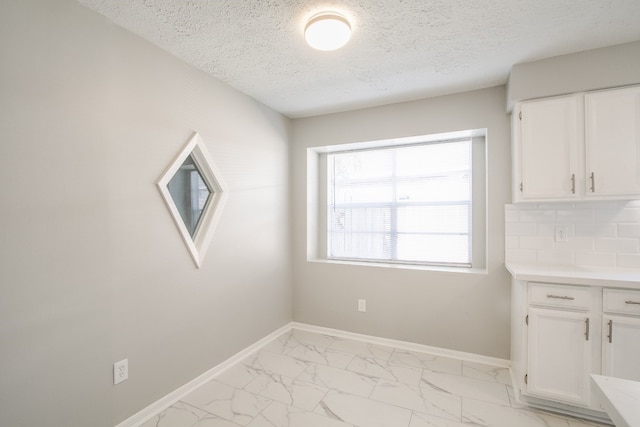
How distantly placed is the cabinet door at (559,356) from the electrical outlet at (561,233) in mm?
711

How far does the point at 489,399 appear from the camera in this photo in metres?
2.12

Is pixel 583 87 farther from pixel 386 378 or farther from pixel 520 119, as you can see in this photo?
pixel 386 378

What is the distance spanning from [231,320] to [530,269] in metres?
2.44

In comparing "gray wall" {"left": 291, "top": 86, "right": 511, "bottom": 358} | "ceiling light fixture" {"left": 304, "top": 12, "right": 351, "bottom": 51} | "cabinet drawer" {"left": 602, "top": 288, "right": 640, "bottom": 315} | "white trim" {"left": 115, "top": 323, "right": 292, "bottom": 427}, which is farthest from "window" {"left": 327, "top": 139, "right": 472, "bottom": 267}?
"ceiling light fixture" {"left": 304, "top": 12, "right": 351, "bottom": 51}

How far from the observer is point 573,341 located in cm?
192

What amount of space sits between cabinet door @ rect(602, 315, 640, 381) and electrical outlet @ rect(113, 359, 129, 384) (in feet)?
9.68

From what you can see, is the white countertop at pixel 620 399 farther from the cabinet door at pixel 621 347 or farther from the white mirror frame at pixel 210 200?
the white mirror frame at pixel 210 200

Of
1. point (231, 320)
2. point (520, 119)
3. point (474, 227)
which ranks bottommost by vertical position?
point (231, 320)

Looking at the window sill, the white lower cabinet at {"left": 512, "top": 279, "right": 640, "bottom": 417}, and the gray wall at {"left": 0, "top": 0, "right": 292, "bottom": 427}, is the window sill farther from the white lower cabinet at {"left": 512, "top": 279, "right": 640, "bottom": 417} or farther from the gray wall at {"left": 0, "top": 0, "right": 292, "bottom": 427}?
the gray wall at {"left": 0, "top": 0, "right": 292, "bottom": 427}

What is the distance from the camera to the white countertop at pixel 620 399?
67 centimetres

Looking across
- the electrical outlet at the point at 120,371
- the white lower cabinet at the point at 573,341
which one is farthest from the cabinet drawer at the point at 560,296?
the electrical outlet at the point at 120,371

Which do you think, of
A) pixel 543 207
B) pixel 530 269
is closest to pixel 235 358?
pixel 530 269

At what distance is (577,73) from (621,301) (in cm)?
156

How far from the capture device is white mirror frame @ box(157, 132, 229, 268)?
2127mm
